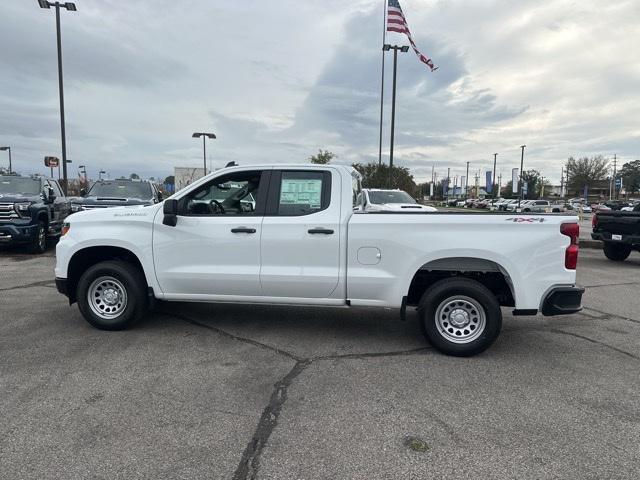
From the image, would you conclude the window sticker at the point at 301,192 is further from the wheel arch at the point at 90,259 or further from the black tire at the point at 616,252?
the black tire at the point at 616,252

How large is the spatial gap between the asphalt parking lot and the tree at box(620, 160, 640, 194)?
399 ft

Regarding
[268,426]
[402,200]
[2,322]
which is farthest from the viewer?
[402,200]

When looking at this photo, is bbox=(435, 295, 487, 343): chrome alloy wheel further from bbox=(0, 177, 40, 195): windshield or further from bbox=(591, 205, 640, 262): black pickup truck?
bbox=(0, 177, 40, 195): windshield

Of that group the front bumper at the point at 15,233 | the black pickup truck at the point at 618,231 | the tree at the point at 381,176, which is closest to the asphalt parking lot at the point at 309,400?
the front bumper at the point at 15,233

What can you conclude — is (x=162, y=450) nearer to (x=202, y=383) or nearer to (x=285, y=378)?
(x=202, y=383)

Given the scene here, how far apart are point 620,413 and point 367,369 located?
1998 millimetres

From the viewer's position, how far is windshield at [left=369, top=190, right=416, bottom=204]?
45.0ft

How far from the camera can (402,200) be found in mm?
13781

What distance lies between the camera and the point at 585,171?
98938mm

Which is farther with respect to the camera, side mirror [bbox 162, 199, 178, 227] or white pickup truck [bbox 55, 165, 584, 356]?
side mirror [bbox 162, 199, 178, 227]

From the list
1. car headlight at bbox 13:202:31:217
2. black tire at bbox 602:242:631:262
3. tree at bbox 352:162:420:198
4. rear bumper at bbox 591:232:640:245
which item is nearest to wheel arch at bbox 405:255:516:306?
rear bumper at bbox 591:232:640:245

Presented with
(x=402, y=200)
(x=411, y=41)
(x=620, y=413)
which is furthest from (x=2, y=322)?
(x=411, y=41)

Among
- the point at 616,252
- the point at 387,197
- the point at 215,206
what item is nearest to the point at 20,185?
the point at 215,206

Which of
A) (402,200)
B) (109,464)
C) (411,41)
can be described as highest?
(411,41)
